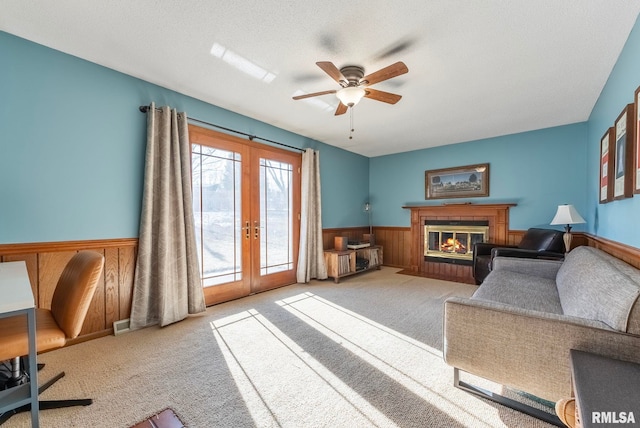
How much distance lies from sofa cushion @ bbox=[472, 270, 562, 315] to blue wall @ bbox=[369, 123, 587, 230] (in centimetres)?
210

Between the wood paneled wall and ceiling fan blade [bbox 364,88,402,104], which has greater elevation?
ceiling fan blade [bbox 364,88,402,104]

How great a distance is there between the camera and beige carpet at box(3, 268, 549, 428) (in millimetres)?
1482

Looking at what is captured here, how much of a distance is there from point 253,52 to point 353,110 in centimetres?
159

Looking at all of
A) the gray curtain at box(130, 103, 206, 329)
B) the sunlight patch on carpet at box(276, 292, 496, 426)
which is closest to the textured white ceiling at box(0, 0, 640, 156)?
the gray curtain at box(130, 103, 206, 329)

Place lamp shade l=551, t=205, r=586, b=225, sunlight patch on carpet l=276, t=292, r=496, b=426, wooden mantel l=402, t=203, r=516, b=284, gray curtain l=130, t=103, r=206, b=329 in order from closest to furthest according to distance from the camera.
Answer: sunlight patch on carpet l=276, t=292, r=496, b=426 → gray curtain l=130, t=103, r=206, b=329 → lamp shade l=551, t=205, r=586, b=225 → wooden mantel l=402, t=203, r=516, b=284

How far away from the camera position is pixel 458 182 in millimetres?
4891

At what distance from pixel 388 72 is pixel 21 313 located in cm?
253

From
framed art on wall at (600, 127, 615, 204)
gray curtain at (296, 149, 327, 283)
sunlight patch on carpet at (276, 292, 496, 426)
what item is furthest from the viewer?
gray curtain at (296, 149, 327, 283)

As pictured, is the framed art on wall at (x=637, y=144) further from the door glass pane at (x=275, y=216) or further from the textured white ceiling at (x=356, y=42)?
the door glass pane at (x=275, y=216)

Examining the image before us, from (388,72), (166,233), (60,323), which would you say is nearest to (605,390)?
(388,72)

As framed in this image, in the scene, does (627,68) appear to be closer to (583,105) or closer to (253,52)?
(583,105)

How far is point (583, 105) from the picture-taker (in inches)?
127

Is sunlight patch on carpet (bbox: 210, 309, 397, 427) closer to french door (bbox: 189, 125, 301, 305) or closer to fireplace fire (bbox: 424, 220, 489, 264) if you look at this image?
french door (bbox: 189, 125, 301, 305)

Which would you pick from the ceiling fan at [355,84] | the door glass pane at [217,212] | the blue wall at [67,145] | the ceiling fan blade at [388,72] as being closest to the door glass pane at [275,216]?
the door glass pane at [217,212]
